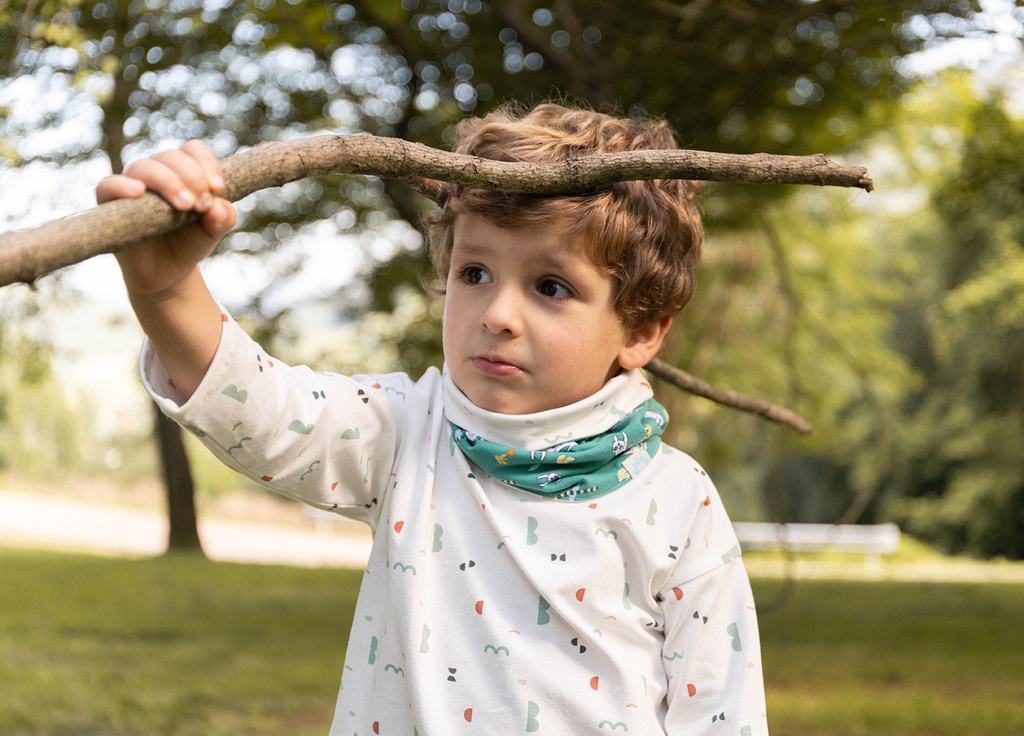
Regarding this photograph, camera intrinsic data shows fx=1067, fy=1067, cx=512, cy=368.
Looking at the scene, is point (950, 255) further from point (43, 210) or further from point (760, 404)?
point (760, 404)

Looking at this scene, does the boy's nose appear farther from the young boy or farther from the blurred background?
the blurred background

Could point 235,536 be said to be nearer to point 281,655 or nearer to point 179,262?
point 281,655

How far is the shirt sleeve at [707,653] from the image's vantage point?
1758 mm

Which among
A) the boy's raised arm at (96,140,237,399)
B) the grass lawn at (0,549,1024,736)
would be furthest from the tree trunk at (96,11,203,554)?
the boy's raised arm at (96,140,237,399)

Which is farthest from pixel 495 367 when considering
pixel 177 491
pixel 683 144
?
pixel 177 491

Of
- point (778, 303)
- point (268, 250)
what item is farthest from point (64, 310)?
point (778, 303)

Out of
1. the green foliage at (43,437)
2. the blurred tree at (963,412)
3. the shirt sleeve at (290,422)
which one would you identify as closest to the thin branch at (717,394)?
the shirt sleeve at (290,422)

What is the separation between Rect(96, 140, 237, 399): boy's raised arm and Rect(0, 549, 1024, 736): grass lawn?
3.29 metres

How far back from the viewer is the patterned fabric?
1737 millimetres

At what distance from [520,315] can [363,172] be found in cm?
47

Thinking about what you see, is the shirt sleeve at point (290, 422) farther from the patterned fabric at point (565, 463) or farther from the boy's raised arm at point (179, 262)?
the patterned fabric at point (565, 463)

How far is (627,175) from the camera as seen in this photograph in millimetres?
1453

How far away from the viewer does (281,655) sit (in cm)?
620

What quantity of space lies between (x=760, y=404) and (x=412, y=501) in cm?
102
